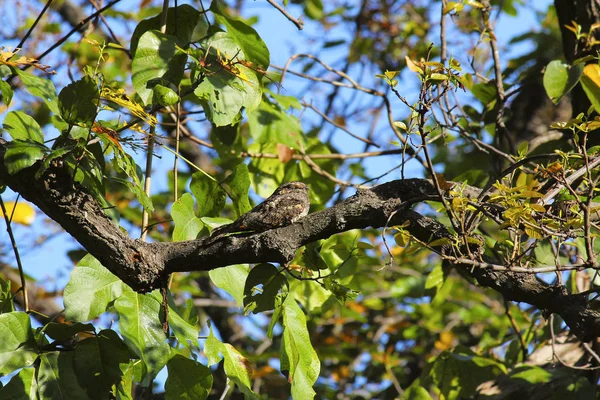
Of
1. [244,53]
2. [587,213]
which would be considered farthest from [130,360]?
[587,213]

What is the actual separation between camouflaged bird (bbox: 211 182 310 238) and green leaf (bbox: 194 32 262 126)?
0.30 meters

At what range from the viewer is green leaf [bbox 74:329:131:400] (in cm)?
166

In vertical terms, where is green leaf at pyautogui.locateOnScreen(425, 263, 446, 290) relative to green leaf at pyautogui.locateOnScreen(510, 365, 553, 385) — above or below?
above

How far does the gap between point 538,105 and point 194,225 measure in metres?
3.54

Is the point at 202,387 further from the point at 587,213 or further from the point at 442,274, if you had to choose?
the point at 442,274

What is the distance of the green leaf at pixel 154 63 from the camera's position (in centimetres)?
190

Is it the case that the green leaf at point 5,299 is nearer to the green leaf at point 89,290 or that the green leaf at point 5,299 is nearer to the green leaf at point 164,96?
the green leaf at point 89,290

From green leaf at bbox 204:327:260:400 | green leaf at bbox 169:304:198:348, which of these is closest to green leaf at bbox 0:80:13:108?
green leaf at bbox 169:304:198:348

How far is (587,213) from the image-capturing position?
142cm

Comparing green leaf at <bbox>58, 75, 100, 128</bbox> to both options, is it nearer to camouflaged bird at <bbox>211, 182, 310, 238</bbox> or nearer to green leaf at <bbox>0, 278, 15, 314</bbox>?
camouflaged bird at <bbox>211, 182, 310, 238</bbox>

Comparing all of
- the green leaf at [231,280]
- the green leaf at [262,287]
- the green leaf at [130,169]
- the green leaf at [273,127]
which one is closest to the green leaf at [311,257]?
the green leaf at [262,287]

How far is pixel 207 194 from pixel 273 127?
0.69 m

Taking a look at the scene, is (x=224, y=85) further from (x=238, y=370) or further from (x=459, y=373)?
(x=459, y=373)

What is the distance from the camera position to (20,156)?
58.7 inches
